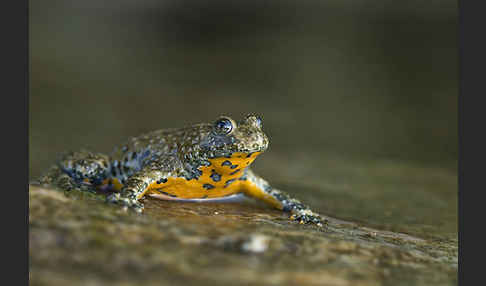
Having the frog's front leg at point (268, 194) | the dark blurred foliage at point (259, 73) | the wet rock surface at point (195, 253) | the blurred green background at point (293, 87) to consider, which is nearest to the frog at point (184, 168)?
the frog's front leg at point (268, 194)

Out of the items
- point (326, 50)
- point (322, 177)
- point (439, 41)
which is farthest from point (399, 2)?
point (322, 177)

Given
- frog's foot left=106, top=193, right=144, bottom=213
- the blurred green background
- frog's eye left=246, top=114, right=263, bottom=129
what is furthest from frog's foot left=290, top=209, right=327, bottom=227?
A: frog's foot left=106, top=193, right=144, bottom=213

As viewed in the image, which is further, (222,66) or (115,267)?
(222,66)

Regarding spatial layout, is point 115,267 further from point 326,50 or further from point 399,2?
point 399,2

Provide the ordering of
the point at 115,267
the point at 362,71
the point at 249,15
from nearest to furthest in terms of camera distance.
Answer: the point at 115,267
the point at 362,71
the point at 249,15

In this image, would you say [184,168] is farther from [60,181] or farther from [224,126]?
[60,181]

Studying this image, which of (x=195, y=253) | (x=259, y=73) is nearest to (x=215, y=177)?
(x=195, y=253)
